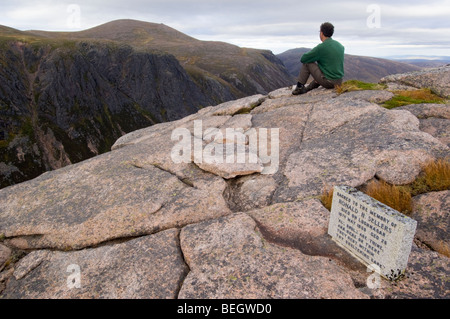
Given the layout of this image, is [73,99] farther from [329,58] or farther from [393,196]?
[393,196]

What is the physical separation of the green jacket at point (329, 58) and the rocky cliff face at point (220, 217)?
2.83 meters

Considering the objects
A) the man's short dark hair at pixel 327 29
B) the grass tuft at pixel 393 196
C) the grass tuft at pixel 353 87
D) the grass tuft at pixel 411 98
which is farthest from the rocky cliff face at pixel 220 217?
the man's short dark hair at pixel 327 29

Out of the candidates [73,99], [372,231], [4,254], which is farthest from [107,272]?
[73,99]

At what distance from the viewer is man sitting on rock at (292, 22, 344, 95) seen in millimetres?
13570

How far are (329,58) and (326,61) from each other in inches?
7.4

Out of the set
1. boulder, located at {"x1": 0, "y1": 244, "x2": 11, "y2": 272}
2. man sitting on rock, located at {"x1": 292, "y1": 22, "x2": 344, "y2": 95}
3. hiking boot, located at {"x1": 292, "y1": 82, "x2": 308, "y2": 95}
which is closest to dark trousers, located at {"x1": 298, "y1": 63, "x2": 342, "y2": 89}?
man sitting on rock, located at {"x1": 292, "y1": 22, "x2": 344, "y2": 95}

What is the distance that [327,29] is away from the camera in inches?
532

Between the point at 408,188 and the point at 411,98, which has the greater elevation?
the point at 411,98

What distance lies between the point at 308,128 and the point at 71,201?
8842 millimetres

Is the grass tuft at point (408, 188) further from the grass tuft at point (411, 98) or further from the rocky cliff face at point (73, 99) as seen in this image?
the rocky cliff face at point (73, 99)

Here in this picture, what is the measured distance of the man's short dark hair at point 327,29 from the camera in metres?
13.5

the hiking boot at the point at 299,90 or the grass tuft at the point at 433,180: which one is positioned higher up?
the hiking boot at the point at 299,90

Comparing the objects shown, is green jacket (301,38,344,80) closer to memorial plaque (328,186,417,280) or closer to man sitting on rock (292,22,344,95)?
man sitting on rock (292,22,344,95)
